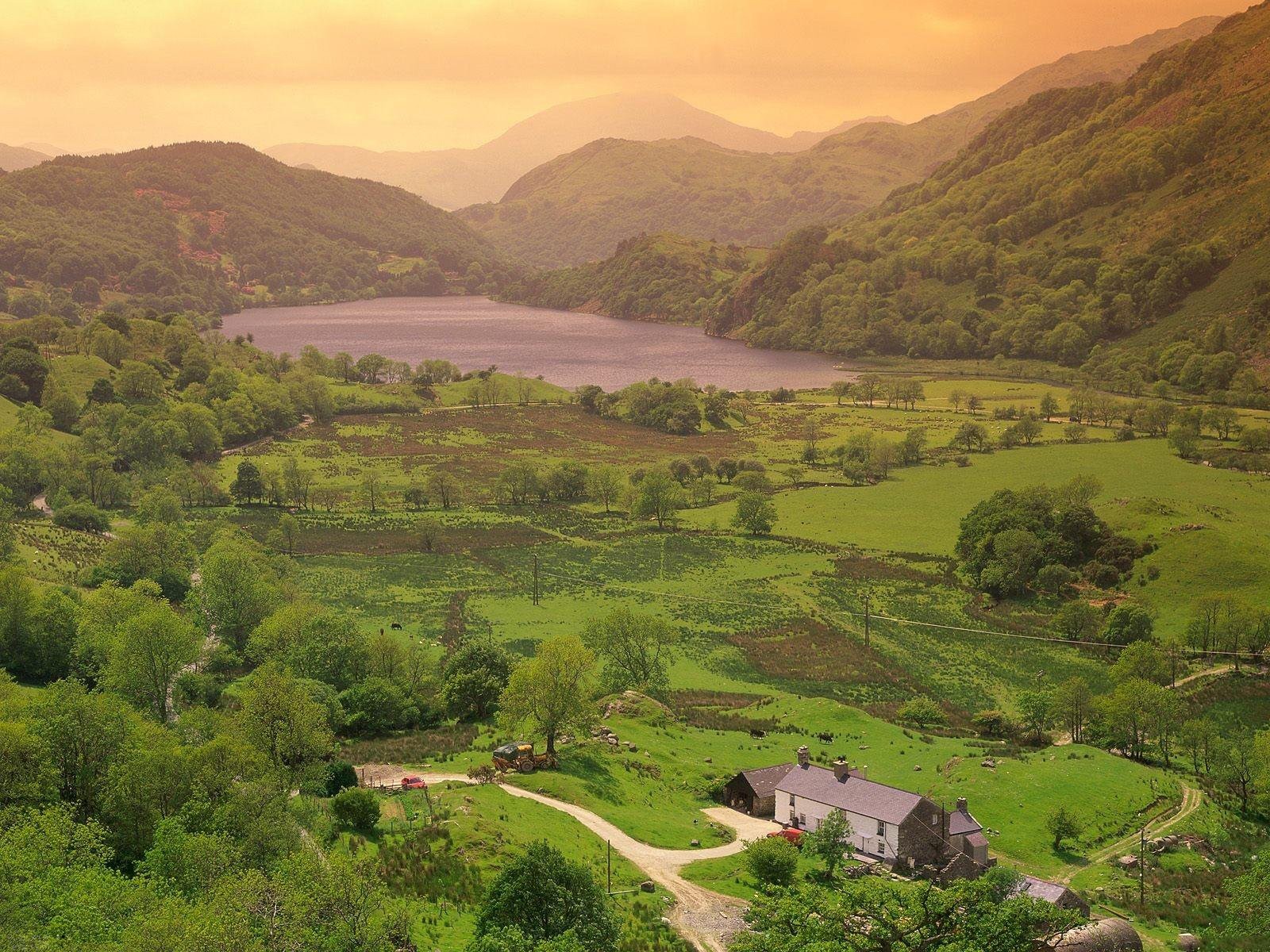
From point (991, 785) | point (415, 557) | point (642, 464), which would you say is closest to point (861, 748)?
point (991, 785)

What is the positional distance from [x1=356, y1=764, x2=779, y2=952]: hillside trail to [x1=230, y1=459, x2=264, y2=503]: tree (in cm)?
6958

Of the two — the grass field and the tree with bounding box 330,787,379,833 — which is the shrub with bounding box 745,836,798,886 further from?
the tree with bounding box 330,787,379,833

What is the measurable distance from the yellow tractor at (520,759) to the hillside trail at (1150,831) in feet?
67.7

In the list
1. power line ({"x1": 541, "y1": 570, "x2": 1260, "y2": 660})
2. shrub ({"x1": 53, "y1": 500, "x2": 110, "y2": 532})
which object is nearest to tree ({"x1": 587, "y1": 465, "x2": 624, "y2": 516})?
power line ({"x1": 541, "y1": 570, "x2": 1260, "y2": 660})

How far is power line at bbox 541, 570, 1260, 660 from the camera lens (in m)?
71.5

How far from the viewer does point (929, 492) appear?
113 meters

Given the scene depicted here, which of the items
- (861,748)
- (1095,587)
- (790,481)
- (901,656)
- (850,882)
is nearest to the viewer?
(850,882)

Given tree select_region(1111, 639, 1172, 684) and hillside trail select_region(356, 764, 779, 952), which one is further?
tree select_region(1111, 639, 1172, 684)

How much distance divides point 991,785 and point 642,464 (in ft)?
285

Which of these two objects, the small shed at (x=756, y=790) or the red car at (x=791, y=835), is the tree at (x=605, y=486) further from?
the red car at (x=791, y=835)

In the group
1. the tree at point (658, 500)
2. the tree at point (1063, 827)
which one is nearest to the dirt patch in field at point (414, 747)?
the tree at point (1063, 827)

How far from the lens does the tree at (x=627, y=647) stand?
61.7 meters

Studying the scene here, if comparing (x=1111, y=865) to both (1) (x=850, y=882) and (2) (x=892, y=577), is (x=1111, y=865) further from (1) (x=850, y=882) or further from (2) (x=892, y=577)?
(2) (x=892, y=577)

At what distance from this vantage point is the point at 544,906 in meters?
29.6
